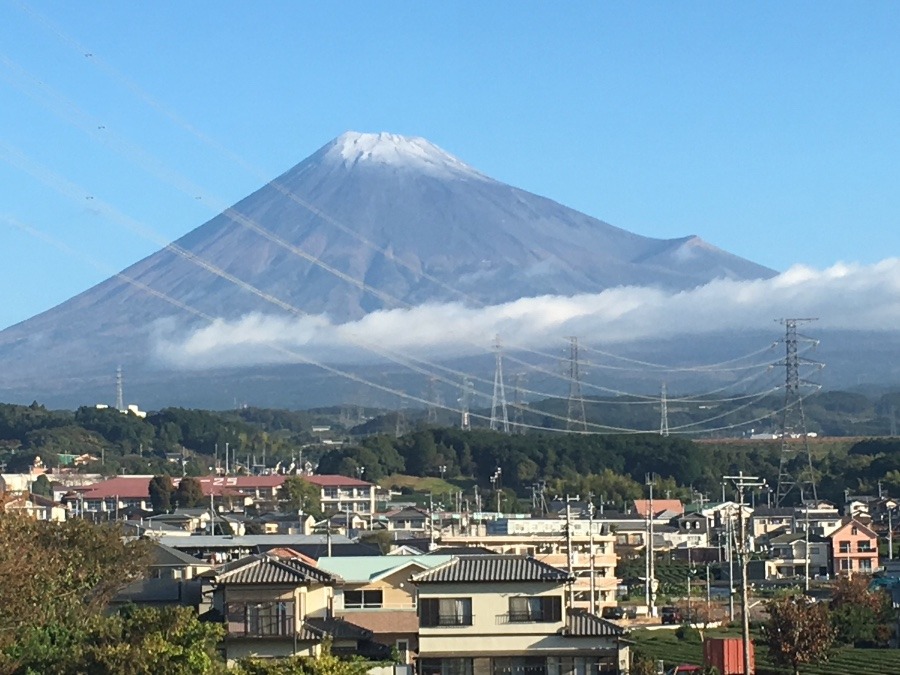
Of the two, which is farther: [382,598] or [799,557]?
[799,557]

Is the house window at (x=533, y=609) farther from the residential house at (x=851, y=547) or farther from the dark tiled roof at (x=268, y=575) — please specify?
the residential house at (x=851, y=547)

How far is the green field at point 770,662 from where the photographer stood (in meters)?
30.9

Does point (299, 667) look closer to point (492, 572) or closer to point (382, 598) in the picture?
point (492, 572)

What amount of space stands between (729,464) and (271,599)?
71.7m

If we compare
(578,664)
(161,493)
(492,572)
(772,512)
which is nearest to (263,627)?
(492,572)

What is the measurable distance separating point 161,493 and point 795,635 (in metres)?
51.7

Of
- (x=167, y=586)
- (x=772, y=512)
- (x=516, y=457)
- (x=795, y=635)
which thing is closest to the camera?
(x=795, y=635)

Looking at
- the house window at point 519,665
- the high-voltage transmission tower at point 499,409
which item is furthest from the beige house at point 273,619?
the high-voltage transmission tower at point 499,409

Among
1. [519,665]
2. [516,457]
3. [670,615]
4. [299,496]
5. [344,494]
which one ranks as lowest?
[670,615]

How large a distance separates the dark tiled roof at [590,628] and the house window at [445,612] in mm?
1386

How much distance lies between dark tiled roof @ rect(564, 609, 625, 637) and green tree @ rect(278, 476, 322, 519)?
50.1m

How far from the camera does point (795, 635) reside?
2964 cm

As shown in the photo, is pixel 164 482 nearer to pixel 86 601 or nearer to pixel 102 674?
pixel 86 601

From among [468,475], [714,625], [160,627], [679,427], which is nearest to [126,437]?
[468,475]
